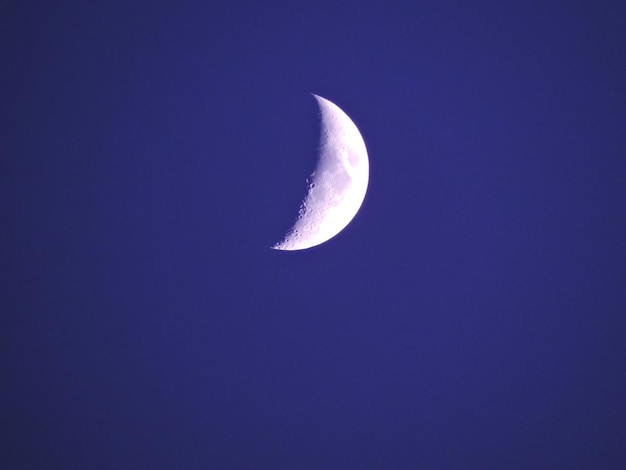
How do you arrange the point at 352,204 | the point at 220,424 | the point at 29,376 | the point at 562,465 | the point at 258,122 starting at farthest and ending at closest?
1. the point at 562,465
2. the point at 220,424
3. the point at 29,376
4. the point at 352,204
5. the point at 258,122

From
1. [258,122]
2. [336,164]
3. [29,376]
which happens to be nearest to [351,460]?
[336,164]

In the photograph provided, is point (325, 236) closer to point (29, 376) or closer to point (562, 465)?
point (29, 376)

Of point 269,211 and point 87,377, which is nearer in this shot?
point 269,211

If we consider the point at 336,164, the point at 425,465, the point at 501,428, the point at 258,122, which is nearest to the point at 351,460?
the point at 425,465

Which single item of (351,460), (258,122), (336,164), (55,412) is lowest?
(351,460)

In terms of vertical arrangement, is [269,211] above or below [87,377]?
above

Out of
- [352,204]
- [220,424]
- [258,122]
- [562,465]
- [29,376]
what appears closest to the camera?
[258,122]
